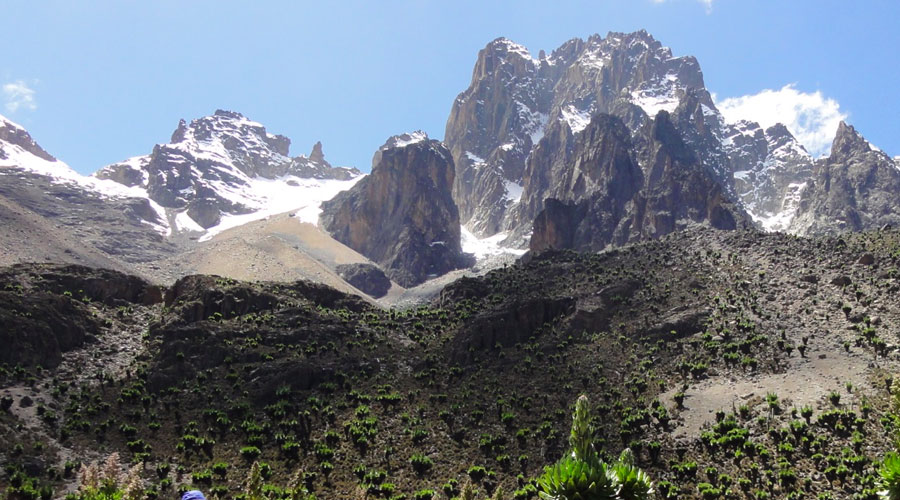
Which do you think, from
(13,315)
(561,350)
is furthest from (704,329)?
(13,315)

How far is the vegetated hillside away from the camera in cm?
4581

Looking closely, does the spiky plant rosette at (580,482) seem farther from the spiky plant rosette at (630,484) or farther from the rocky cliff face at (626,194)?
the rocky cliff face at (626,194)

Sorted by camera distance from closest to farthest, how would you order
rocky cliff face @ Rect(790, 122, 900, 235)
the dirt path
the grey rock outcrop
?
the dirt path < rocky cliff face @ Rect(790, 122, 900, 235) < the grey rock outcrop

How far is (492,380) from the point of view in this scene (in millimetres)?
63656

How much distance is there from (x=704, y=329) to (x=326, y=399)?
37.1 meters

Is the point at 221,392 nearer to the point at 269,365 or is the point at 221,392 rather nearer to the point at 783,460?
the point at 269,365

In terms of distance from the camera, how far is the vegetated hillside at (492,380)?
4581 centimetres

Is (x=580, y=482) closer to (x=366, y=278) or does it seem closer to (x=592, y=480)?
(x=592, y=480)

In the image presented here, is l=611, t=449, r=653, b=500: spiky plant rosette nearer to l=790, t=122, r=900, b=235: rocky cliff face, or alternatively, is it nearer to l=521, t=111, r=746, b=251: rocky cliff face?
l=521, t=111, r=746, b=251: rocky cliff face

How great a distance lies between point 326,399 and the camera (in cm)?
5931

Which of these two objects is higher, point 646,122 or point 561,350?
point 646,122

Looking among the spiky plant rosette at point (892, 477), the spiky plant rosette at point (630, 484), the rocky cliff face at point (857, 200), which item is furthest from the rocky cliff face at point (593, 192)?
the spiky plant rosette at point (630, 484)

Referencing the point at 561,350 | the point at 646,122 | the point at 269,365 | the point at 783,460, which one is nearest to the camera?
the point at 783,460

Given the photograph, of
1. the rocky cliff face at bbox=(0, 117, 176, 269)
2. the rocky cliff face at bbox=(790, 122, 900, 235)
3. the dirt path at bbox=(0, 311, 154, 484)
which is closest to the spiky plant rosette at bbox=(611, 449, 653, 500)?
the dirt path at bbox=(0, 311, 154, 484)
